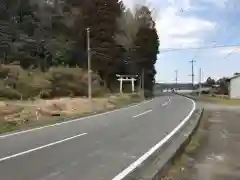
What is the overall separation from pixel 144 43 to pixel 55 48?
3974 cm

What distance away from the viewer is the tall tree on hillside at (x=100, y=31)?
242ft

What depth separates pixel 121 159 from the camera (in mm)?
10445

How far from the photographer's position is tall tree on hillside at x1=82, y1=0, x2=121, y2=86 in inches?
2899

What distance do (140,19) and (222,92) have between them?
29.3 meters

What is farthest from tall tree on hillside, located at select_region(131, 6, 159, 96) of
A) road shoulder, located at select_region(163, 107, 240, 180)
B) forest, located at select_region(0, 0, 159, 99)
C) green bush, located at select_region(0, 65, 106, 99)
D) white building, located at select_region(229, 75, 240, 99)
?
road shoulder, located at select_region(163, 107, 240, 180)

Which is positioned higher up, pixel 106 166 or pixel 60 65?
pixel 60 65

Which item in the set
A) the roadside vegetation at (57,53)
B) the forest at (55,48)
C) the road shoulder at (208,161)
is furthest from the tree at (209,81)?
the road shoulder at (208,161)

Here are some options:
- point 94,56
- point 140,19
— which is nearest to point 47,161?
point 94,56

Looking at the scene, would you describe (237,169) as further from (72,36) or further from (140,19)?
(140,19)

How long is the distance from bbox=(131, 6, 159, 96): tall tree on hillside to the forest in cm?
894

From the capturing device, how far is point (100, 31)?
73688 mm

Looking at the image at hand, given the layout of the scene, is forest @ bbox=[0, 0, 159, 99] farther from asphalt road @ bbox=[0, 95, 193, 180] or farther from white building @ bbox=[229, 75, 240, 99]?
asphalt road @ bbox=[0, 95, 193, 180]

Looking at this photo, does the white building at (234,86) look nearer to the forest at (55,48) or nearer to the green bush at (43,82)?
the forest at (55,48)

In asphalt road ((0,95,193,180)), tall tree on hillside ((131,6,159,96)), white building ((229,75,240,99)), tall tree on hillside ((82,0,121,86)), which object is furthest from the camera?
tall tree on hillside ((131,6,159,96))
